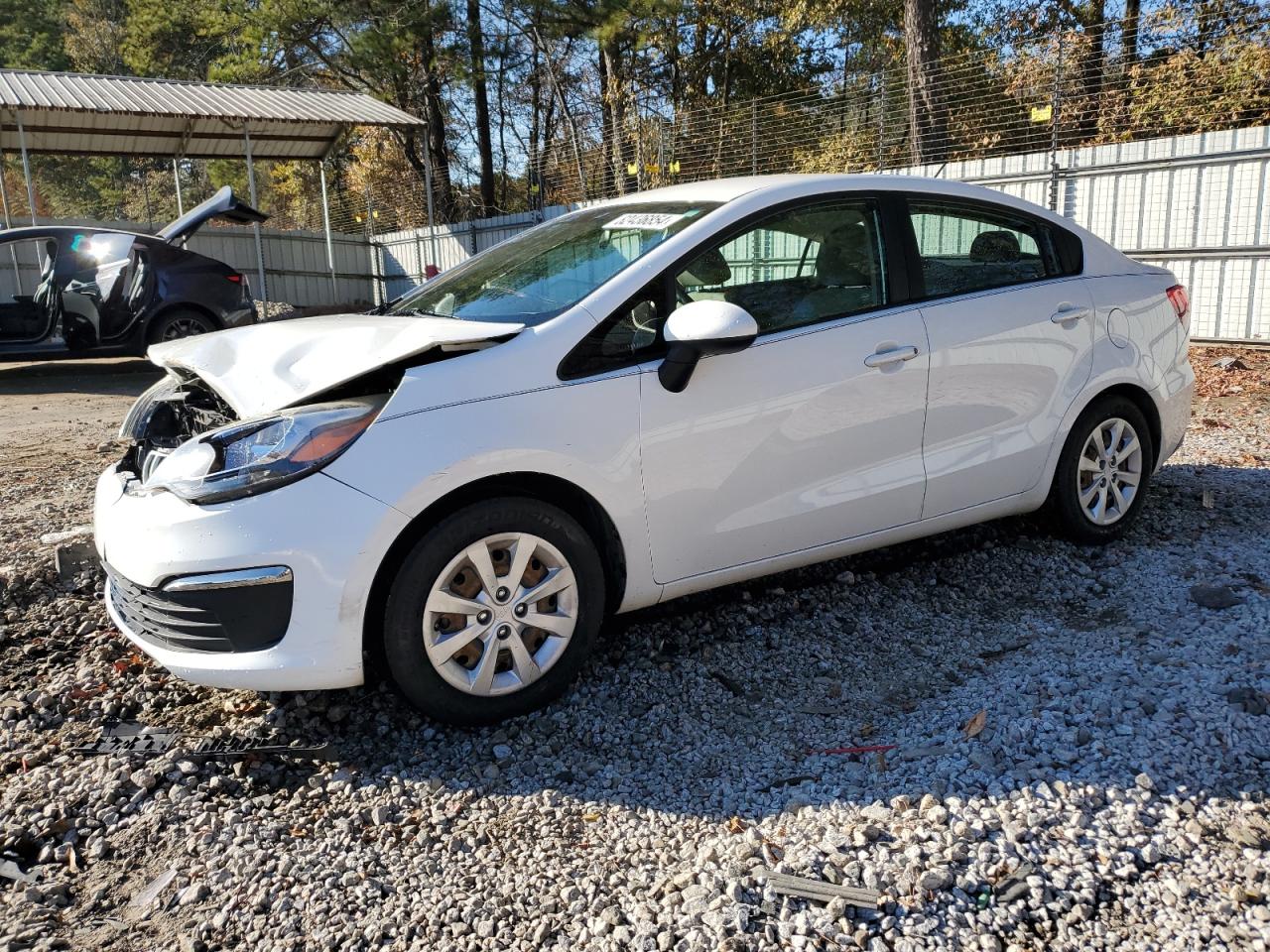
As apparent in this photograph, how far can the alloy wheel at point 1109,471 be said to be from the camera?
4590 mm

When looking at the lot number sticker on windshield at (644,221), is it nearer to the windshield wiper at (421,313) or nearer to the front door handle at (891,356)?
the windshield wiper at (421,313)

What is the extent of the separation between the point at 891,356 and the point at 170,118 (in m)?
17.0

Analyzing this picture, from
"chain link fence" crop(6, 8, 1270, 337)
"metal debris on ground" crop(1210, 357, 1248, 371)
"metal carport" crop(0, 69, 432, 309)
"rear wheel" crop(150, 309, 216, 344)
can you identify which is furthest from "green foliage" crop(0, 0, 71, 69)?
"metal debris on ground" crop(1210, 357, 1248, 371)

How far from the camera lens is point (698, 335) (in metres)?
3.27

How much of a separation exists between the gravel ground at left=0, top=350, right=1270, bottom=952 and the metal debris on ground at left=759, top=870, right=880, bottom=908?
0.11 ft

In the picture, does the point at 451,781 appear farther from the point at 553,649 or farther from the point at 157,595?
the point at 157,595

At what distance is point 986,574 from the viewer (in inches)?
176

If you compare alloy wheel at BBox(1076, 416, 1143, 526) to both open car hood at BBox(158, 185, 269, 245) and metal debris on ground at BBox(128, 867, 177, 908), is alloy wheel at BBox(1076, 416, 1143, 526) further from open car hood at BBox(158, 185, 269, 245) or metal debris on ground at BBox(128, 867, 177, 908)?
open car hood at BBox(158, 185, 269, 245)

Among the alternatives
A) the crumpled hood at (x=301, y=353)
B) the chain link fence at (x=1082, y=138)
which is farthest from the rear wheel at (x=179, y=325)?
the crumpled hood at (x=301, y=353)

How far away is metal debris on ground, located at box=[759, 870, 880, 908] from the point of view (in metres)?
2.39

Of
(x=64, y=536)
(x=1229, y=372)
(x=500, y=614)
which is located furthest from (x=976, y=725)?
(x=1229, y=372)

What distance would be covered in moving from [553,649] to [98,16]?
156 ft

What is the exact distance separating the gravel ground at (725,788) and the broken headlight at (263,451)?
846mm

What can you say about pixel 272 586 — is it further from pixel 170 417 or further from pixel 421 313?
pixel 421 313
